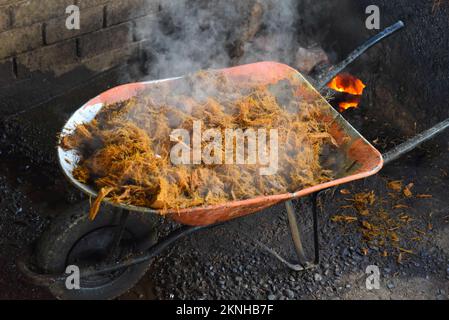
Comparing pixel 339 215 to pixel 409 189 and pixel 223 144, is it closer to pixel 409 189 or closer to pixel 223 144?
pixel 409 189

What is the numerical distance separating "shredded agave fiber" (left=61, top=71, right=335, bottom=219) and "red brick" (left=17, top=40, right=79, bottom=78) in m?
1.53

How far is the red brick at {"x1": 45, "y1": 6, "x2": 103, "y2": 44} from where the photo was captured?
4828 mm

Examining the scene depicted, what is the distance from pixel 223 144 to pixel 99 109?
2.89 feet

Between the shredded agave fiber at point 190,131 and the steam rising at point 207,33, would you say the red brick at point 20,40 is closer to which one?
the steam rising at point 207,33

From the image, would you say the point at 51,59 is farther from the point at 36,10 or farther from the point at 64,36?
the point at 36,10

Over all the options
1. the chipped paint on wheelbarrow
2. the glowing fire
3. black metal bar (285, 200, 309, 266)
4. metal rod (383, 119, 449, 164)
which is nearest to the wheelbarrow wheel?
the chipped paint on wheelbarrow

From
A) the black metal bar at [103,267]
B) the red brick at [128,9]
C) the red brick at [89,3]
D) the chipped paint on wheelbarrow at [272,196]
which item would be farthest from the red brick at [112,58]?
the black metal bar at [103,267]

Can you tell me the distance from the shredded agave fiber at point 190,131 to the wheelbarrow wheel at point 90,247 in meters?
0.64

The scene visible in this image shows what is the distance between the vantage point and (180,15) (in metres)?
5.56

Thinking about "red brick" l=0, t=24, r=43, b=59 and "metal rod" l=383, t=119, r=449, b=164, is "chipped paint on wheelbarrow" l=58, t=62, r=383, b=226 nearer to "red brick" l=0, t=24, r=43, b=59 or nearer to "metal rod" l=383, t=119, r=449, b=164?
"metal rod" l=383, t=119, r=449, b=164

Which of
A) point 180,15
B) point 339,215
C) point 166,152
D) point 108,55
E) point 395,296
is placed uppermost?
point 180,15

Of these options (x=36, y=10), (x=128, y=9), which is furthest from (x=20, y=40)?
(x=128, y=9)

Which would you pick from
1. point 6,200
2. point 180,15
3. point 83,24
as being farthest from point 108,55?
point 6,200

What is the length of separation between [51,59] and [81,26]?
0.40 metres
